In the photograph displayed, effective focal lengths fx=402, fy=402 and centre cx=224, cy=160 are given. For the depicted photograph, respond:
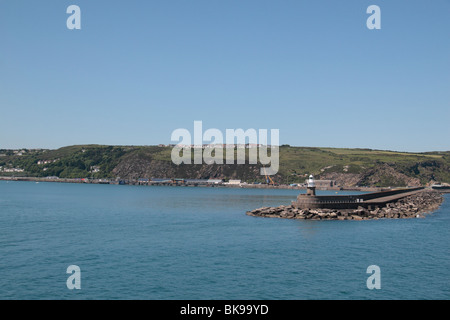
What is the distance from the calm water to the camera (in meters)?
26.7

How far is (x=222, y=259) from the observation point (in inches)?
1385

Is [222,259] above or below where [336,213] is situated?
below

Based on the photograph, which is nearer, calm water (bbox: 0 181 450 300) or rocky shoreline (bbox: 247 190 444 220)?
calm water (bbox: 0 181 450 300)

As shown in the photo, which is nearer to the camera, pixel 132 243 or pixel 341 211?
pixel 132 243

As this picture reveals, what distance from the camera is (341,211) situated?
6869 centimetres

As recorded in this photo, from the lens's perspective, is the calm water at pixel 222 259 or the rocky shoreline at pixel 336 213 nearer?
the calm water at pixel 222 259

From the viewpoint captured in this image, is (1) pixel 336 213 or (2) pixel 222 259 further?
(1) pixel 336 213

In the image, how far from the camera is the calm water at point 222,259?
26.7 m
